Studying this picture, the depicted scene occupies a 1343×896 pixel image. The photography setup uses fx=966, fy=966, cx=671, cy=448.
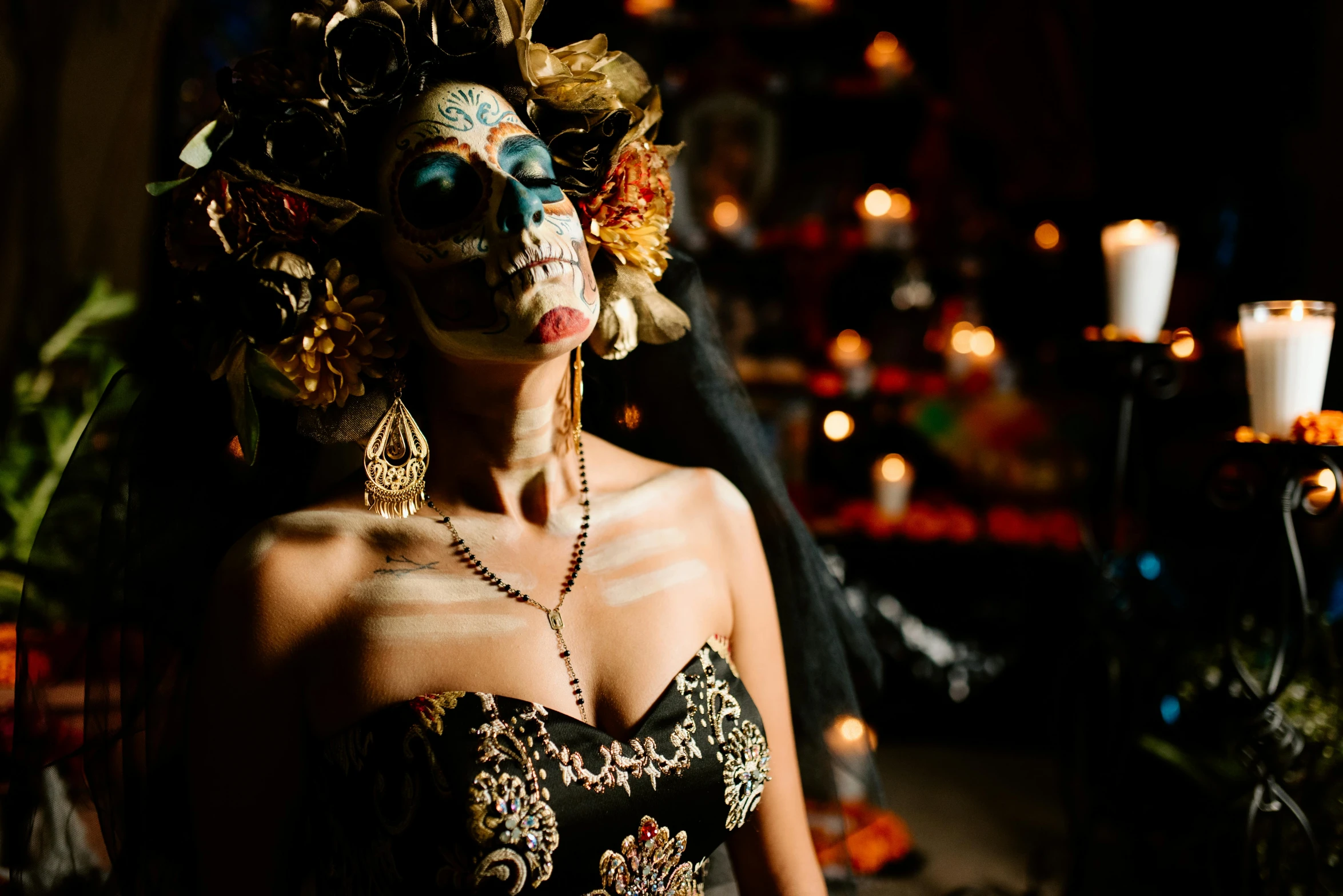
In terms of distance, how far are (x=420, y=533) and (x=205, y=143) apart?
1.48 ft

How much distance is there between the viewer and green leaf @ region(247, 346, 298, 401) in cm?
95

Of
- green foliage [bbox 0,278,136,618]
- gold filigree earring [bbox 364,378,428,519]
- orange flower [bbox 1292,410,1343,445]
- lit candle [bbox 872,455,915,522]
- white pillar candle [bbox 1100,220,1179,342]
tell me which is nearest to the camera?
gold filigree earring [bbox 364,378,428,519]

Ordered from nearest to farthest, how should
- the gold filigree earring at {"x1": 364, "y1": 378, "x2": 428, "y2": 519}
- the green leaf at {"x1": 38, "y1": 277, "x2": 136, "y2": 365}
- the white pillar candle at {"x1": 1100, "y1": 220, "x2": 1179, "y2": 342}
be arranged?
1. the gold filigree earring at {"x1": 364, "y1": 378, "x2": 428, "y2": 519}
2. the white pillar candle at {"x1": 1100, "y1": 220, "x2": 1179, "y2": 342}
3. the green leaf at {"x1": 38, "y1": 277, "x2": 136, "y2": 365}

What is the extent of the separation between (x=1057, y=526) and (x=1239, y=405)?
26.9 inches

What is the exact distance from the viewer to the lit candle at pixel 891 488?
130 inches

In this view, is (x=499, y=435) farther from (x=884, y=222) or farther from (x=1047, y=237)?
(x=1047, y=237)

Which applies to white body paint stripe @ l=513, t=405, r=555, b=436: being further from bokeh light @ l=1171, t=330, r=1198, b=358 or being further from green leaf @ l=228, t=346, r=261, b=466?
bokeh light @ l=1171, t=330, r=1198, b=358

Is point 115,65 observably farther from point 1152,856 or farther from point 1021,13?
point 1152,856

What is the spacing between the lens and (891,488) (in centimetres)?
330

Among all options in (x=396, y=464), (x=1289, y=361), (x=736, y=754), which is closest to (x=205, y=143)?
(x=396, y=464)

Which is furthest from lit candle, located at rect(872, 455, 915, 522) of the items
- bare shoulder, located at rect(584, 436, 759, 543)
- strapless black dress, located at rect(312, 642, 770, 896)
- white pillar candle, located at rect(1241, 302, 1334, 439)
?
strapless black dress, located at rect(312, 642, 770, 896)

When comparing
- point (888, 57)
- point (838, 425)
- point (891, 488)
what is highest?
point (888, 57)

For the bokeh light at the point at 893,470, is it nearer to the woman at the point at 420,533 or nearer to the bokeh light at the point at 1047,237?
the bokeh light at the point at 1047,237

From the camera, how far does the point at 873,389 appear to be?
3363 millimetres
